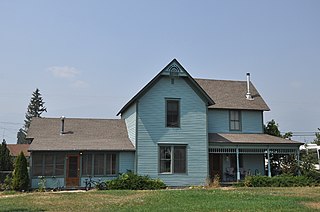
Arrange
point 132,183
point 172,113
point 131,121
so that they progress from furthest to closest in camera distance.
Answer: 1. point 131,121
2. point 172,113
3. point 132,183

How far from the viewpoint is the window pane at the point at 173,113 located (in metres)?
26.3

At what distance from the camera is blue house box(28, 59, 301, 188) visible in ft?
82.2

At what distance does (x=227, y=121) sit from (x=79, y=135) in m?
11.1

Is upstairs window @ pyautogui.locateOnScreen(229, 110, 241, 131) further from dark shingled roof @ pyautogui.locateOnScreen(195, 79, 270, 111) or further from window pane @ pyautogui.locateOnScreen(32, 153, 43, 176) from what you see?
window pane @ pyautogui.locateOnScreen(32, 153, 43, 176)

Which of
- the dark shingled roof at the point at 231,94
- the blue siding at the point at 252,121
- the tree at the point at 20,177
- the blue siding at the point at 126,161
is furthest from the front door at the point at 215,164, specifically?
the tree at the point at 20,177

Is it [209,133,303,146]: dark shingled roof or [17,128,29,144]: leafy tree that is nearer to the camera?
[209,133,303,146]: dark shingled roof

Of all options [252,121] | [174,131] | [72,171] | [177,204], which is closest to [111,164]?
[72,171]

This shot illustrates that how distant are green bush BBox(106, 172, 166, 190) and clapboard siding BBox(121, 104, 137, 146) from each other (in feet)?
8.69

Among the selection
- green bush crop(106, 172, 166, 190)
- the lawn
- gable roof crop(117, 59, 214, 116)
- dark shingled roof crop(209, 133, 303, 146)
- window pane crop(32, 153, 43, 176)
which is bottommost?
the lawn

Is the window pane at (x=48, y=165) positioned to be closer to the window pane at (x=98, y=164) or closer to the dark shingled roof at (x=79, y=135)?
the dark shingled roof at (x=79, y=135)

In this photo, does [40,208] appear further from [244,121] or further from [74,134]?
[244,121]

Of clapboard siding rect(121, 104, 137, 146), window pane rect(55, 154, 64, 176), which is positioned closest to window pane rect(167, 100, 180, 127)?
clapboard siding rect(121, 104, 137, 146)

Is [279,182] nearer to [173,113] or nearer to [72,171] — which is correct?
[173,113]

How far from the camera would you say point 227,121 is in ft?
96.8
